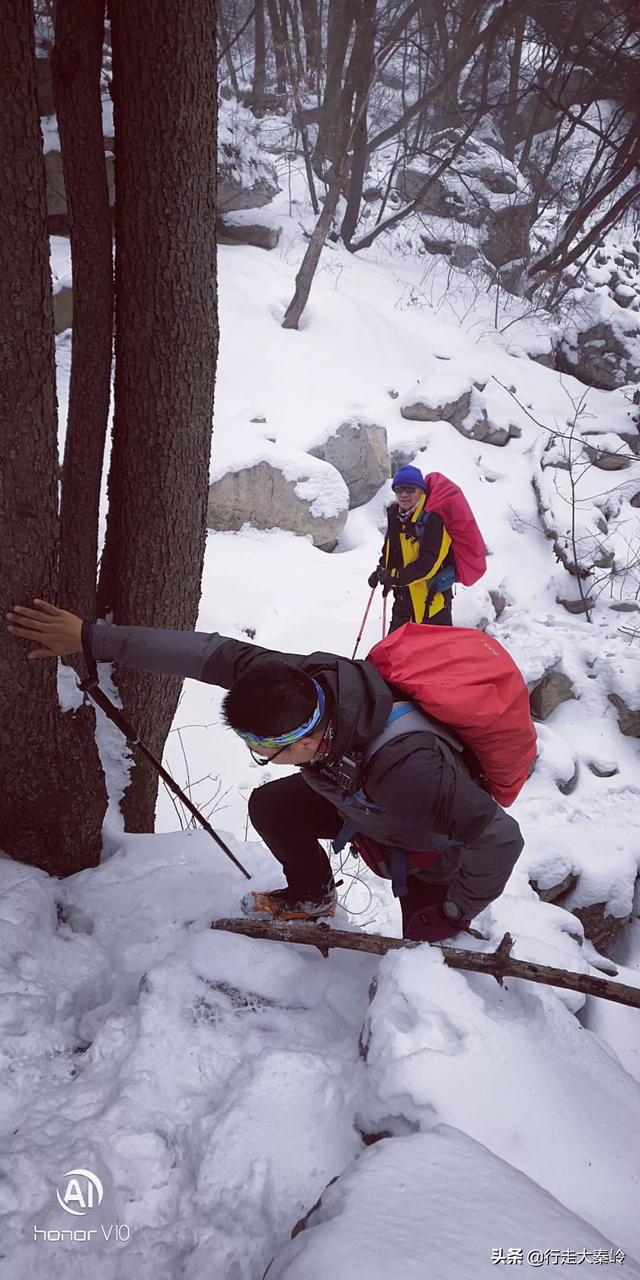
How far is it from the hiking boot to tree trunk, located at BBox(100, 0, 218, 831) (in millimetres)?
714

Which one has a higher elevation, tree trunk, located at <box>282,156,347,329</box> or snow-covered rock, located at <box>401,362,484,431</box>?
tree trunk, located at <box>282,156,347,329</box>

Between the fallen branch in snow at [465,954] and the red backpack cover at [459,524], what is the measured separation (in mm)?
3297

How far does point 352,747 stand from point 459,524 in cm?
335

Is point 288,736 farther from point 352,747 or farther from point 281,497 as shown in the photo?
point 281,497

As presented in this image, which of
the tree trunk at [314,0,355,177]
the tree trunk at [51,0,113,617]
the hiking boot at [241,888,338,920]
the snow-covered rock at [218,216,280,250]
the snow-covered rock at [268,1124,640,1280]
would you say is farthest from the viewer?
the snow-covered rock at [218,216,280,250]

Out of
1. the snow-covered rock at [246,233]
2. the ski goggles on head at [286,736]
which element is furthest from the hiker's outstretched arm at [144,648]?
the snow-covered rock at [246,233]

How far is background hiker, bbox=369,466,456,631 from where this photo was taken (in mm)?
4734

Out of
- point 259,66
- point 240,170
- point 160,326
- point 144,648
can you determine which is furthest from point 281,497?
point 259,66

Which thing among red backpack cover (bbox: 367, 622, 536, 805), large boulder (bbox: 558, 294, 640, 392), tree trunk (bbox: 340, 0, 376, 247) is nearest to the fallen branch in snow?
red backpack cover (bbox: 367, 622, 536, 805)

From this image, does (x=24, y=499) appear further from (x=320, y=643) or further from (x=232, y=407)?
(x=232, y=407)

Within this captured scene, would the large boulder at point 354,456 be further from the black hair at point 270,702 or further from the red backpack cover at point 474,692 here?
the black hair at point 270,702

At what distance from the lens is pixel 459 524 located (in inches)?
187

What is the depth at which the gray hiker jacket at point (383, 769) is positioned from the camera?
1.69 metres

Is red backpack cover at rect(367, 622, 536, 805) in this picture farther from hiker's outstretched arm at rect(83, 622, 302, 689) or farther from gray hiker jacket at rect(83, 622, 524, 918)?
hiker's outstretched arm at rect(83, 622, 302, 689)
